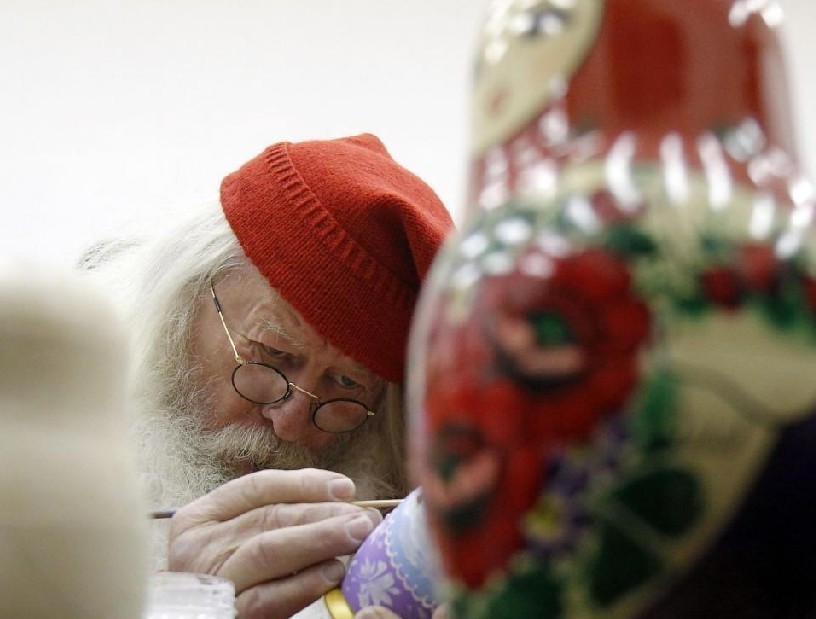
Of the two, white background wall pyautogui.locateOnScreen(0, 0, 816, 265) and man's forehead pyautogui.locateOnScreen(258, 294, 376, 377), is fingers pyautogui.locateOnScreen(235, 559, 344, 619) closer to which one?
man's forehead pyautogui.locateOnScreen(258, 294, 376, 377)

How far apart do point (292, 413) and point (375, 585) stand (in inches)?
22.6

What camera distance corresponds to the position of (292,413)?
108 centimetres

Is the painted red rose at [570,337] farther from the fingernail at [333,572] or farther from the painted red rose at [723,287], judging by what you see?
the fingernail at [333,572]

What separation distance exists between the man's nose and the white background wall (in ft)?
2.74

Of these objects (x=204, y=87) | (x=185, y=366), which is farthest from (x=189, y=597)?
(x=204, y=87)

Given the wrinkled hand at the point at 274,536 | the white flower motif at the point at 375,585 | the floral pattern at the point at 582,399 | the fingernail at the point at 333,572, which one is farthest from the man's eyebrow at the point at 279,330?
the floral pattern at the point at 582,399

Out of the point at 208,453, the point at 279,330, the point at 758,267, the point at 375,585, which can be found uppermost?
the point at 758,267

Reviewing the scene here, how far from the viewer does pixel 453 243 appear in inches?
10.8

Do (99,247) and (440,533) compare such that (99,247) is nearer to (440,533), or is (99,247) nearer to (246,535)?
(246,535)

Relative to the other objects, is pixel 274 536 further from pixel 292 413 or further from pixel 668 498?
pixel 668 498

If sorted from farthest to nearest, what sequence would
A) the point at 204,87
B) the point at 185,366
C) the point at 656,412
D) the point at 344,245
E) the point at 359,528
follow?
Result: the point at 204,87 < the point at 185,366 < the point at 344,245 < the point at 359,528 < the point at 656,412

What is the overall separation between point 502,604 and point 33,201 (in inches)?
69.3

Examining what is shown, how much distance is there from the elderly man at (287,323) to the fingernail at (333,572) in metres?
0.32

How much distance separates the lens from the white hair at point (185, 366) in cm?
110
